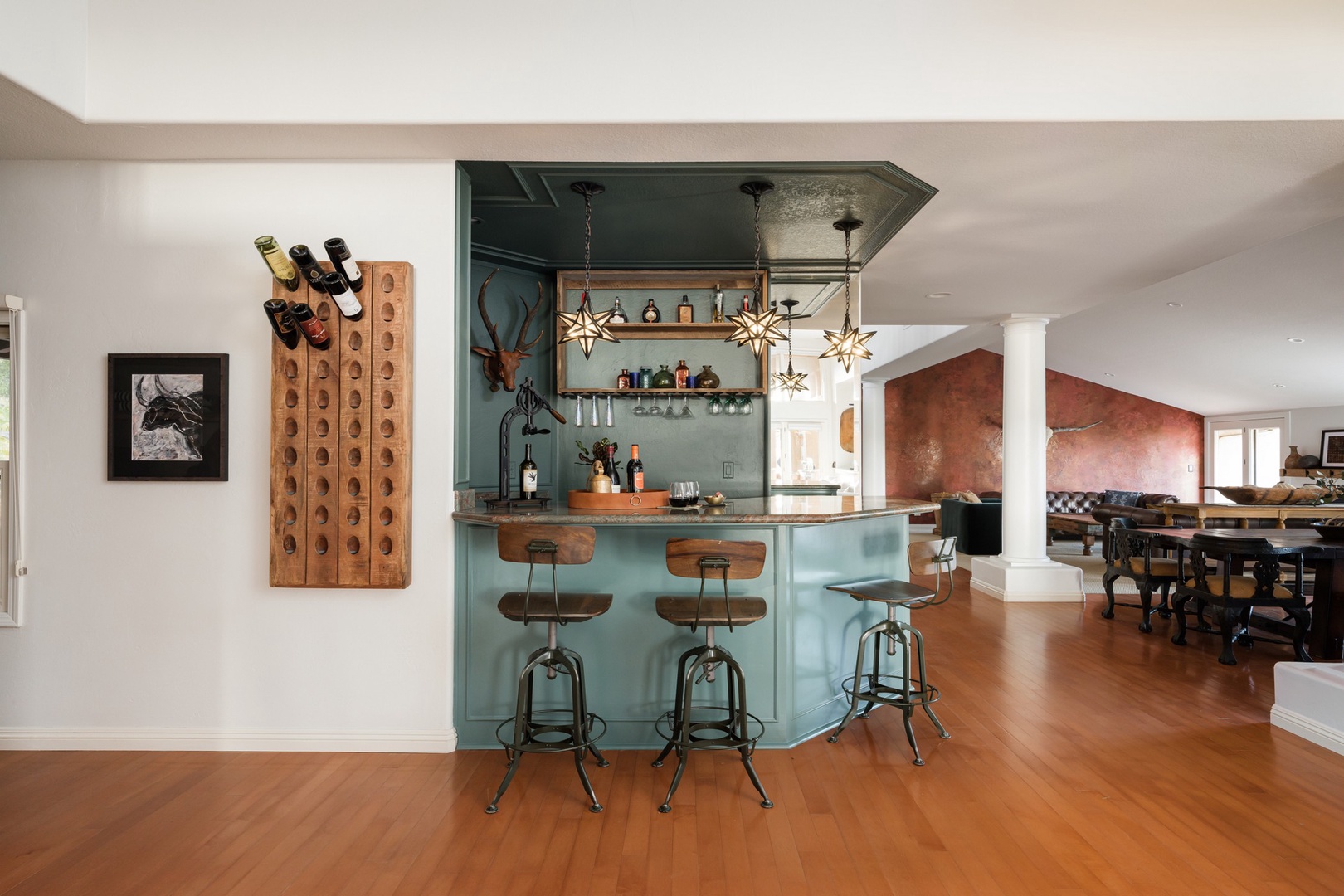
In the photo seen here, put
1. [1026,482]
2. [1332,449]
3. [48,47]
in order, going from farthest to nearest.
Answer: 1. [1332,449]
2. [1026,482]
3. [48,47]

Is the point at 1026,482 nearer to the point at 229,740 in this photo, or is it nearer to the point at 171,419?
the point at 229,740

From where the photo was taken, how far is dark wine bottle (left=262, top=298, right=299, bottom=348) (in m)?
3.15

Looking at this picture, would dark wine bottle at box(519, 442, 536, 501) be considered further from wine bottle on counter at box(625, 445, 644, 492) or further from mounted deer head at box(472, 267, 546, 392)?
mounted deer head at box(472, 267, 546, 392)

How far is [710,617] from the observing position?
2963 millimetres

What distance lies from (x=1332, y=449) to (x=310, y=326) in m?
14.1

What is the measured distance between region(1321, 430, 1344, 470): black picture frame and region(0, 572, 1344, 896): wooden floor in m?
10.4

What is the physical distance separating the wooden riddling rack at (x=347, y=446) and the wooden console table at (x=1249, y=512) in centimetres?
931

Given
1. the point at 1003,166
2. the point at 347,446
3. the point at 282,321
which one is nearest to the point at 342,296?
the point at 282,321

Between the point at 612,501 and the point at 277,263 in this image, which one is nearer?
the point at 277,263

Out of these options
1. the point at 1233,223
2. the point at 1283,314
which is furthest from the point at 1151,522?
the point at 1233,223

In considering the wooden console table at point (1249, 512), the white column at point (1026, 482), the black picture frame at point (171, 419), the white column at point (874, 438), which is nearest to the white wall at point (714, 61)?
the black picture frame at point (171, 419)

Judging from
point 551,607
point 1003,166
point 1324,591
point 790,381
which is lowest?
point 1324,591

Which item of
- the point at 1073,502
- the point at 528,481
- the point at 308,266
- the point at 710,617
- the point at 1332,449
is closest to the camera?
the point at 710,617

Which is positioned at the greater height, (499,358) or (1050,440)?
(499,358)
